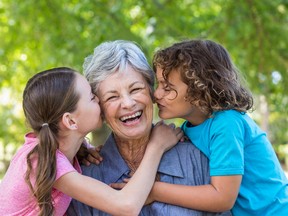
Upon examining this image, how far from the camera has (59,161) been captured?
2.18m

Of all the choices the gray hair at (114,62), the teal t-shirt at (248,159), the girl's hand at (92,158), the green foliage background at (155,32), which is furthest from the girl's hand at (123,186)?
the green foliage background at (155,32)

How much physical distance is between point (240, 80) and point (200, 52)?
235mm

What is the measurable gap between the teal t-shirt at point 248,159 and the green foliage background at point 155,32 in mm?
1921

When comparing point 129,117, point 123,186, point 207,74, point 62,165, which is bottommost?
point 123,186

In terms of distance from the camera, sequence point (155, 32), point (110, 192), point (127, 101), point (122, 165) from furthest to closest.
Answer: point (155, 32) < point (122, 165) < point (127, 101) < point (110, 192)

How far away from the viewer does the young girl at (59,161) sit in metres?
2.14

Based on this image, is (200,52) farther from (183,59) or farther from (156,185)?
(156,185)

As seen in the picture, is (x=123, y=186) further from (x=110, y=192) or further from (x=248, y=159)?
(x=248, y=159)

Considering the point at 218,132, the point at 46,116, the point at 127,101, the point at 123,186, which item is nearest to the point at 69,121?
the point at 46,116

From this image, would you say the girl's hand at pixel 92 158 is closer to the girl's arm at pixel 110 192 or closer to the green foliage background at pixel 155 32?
the girl's arm at pixel 110 192

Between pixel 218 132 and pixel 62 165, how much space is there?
2.13 ft

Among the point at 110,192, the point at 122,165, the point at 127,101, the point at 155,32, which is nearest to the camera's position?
the point at 110,192

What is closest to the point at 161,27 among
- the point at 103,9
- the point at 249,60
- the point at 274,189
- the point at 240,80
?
the point at 103,9

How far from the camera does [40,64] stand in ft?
17.9
